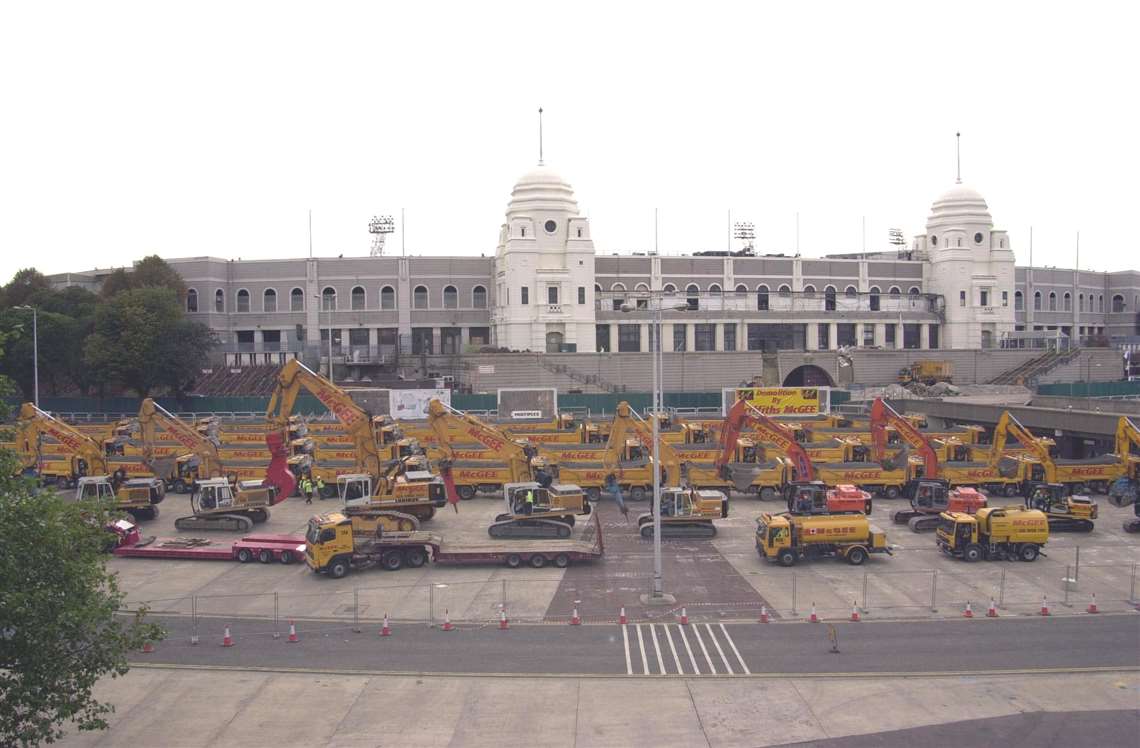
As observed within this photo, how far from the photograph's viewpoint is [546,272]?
265ft

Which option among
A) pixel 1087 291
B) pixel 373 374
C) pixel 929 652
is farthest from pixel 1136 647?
pixel 1087 291

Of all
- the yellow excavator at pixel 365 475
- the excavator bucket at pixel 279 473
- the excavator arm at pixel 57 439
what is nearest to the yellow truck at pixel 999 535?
the yellow excavator at pixel 365 475

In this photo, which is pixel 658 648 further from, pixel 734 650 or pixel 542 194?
pixel 542 194

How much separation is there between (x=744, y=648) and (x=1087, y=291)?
107 metres

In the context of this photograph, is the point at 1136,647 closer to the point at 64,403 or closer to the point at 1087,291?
the point at 64,403

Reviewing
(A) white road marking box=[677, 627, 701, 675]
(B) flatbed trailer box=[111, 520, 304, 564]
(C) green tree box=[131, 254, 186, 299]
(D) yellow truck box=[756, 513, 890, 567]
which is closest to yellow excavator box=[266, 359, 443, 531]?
(B) flatbed trailer box=[111, 520, 304, 564]

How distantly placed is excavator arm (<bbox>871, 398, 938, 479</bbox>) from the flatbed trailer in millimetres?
26946

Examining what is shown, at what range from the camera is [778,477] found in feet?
144

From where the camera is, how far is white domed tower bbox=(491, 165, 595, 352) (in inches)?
3159

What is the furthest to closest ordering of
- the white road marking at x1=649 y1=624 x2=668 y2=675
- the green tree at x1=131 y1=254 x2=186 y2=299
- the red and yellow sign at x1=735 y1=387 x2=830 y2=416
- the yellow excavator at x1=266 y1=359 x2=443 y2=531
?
the green tree at x1=131 y1=254 x2=186 y2=299 → the red and yellow sign at x1=735 y1=387 x2=830 y2=416 → the yellow excavator at x1=266 y1=359 x2=443 y2=531 → the white road marking at x1=649 y1=624 x2=668 y2=675

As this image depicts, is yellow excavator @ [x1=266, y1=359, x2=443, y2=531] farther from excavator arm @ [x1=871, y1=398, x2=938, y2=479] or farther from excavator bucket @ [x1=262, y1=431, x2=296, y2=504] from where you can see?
excavator arm @ [x1=871, y1=398, x2=938, y2=479]

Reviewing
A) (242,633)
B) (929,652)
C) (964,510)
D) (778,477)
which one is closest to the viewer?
(929,652)

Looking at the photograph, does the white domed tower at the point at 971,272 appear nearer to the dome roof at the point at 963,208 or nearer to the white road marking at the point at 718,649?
the dome roof at the point at 963,208

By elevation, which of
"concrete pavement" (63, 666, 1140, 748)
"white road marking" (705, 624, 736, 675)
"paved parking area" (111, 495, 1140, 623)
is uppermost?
"paved parking area" (111, 495, 1140, 623)
